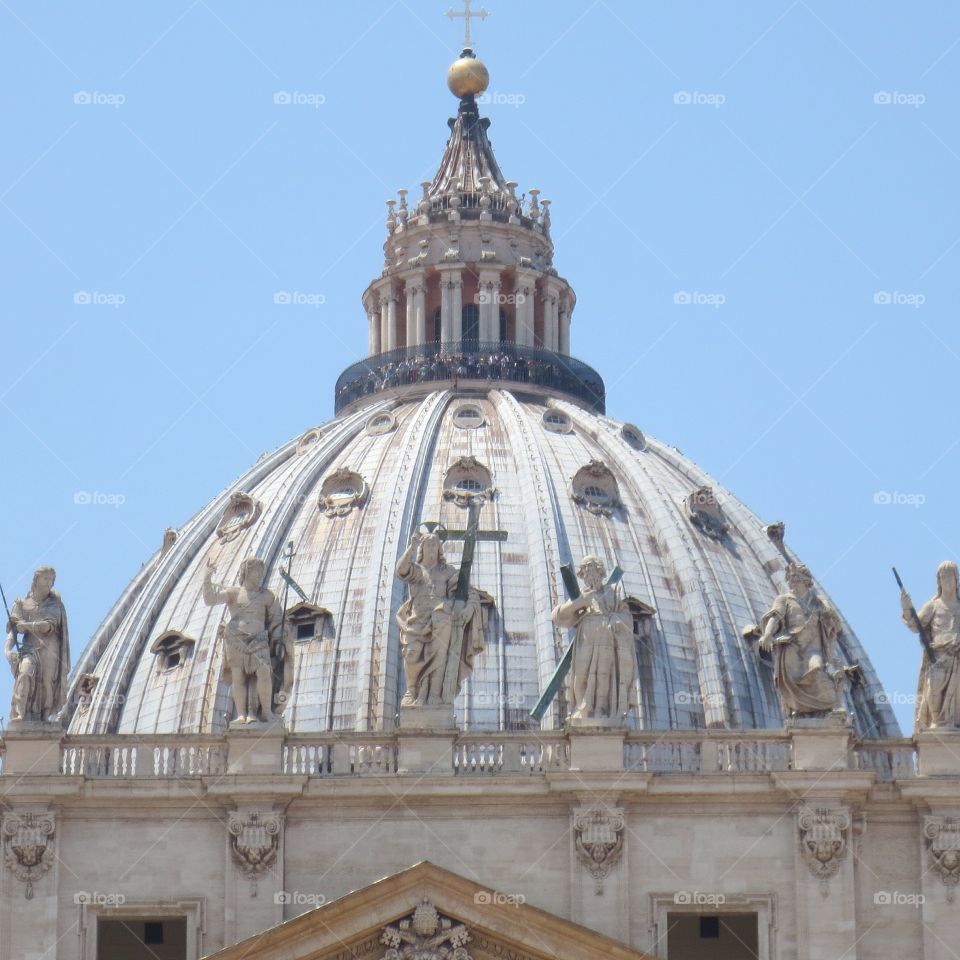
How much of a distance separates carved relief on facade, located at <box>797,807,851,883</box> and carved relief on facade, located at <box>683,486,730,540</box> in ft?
198

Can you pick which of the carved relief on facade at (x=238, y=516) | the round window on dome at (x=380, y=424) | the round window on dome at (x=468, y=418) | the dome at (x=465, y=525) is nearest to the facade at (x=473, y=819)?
the dome at (x=465, y=525)

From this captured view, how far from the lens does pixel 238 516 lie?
132 meters

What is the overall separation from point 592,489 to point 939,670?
59.5 meters

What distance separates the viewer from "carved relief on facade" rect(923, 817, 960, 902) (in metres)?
70.8

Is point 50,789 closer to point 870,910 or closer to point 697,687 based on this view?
point 870,910

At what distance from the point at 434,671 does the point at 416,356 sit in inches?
2572

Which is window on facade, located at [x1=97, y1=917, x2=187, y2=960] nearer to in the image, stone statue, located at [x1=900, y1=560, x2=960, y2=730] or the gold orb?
stone statue, located at [x1=900, y1=560, x2=960, y2=730]

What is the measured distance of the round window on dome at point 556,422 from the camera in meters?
134

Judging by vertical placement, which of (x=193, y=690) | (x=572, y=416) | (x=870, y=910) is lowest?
(x=870, y=910)

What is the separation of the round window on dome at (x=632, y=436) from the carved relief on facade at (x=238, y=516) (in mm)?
12613

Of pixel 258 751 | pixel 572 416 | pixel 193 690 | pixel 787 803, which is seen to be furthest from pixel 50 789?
pixel 572 416

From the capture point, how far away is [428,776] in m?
71.0

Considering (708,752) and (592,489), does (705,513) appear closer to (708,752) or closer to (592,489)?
(592,489)

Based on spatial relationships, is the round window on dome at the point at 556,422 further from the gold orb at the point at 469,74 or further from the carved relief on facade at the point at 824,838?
the carved relief on facade at the point at 824,838
